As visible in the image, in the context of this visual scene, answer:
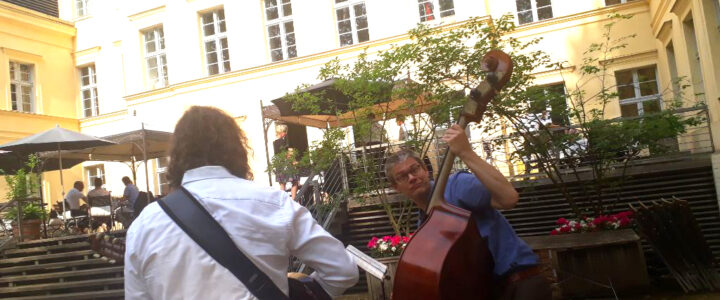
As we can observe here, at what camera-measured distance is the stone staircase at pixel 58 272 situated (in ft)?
34.7

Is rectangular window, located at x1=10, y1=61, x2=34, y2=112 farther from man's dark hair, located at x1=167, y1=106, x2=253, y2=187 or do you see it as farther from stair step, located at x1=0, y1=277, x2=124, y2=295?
man's dark hair, located at x1=167, y1=106, x2=253, y2=187

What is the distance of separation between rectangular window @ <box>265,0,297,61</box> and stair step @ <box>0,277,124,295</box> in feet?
34.2

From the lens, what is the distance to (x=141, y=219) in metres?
2.07

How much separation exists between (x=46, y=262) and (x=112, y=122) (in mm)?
12154

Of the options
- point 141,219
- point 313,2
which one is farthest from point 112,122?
point 141,219

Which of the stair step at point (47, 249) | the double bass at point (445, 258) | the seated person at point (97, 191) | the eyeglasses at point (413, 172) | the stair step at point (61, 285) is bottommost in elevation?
the stair step at point (61, 285)

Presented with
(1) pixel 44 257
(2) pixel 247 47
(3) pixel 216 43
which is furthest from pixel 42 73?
(1) pixel 44 257

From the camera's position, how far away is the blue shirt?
235 cm

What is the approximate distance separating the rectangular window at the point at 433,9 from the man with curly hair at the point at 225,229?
16.1 meters

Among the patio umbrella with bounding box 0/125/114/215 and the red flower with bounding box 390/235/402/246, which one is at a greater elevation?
the patio umbrella with bounding box 0/125/114/215

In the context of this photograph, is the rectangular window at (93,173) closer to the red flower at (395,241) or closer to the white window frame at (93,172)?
the white window frame at (93,172)

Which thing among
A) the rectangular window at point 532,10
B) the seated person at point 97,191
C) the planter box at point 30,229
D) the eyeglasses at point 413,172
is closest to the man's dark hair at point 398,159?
the eyeglasses at point 413,172

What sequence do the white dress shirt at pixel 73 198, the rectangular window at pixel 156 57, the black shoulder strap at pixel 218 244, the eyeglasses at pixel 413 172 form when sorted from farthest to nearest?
1. the rectangular window at pixel 156 57
2. the white dress shirt at pixel 73 198
3. the eyeglasses at pixel 413 172
4. the black shoulder strap at pixel 218 244

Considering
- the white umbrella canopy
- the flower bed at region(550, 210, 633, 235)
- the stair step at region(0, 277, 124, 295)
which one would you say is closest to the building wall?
the white umbrella canopy
